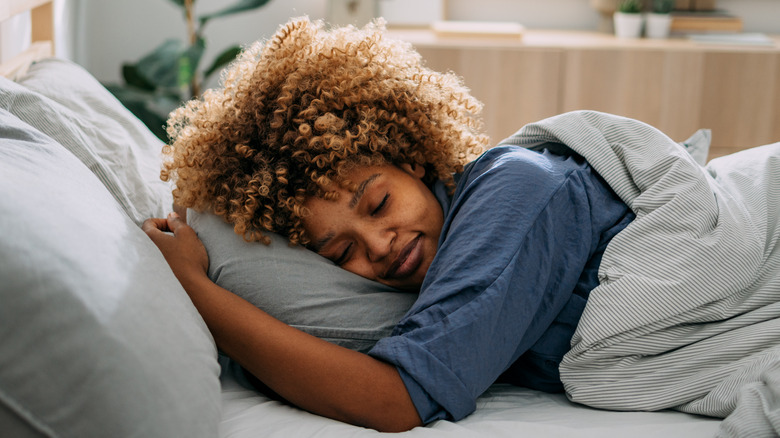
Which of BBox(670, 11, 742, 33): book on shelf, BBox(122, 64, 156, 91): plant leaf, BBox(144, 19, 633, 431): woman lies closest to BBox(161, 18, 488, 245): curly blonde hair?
BBox(144, 19, 633, 431): woman

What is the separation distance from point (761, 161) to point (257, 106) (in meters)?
0.80

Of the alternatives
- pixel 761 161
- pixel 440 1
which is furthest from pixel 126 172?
pixel 440 1

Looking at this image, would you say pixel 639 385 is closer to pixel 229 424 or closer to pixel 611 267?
pixel 611 267

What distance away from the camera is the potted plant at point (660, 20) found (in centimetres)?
274

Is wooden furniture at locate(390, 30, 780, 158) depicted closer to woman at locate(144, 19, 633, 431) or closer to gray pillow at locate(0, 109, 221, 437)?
woman at locate(144, 19, 633, 431)

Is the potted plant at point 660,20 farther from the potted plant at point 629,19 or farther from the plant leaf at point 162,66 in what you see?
the plant leaf at point 162,66

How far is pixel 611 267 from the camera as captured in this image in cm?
94

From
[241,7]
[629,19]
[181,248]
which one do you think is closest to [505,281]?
[181,248]

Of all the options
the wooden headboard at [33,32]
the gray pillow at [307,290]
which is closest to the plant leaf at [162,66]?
the wooden headboard at [33,32]

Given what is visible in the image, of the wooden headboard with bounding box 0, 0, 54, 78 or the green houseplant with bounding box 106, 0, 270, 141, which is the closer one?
the wooden headboard with bounding box 0, 0, 54, 78

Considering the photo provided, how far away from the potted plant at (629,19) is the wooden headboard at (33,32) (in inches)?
79.5

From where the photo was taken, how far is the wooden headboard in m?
1.35

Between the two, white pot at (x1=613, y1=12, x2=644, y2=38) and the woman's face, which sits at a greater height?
white pot at (x1=613, y1=12, x2=644, y2=38)

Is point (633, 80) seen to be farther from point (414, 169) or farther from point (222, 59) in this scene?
point (414, 169)
